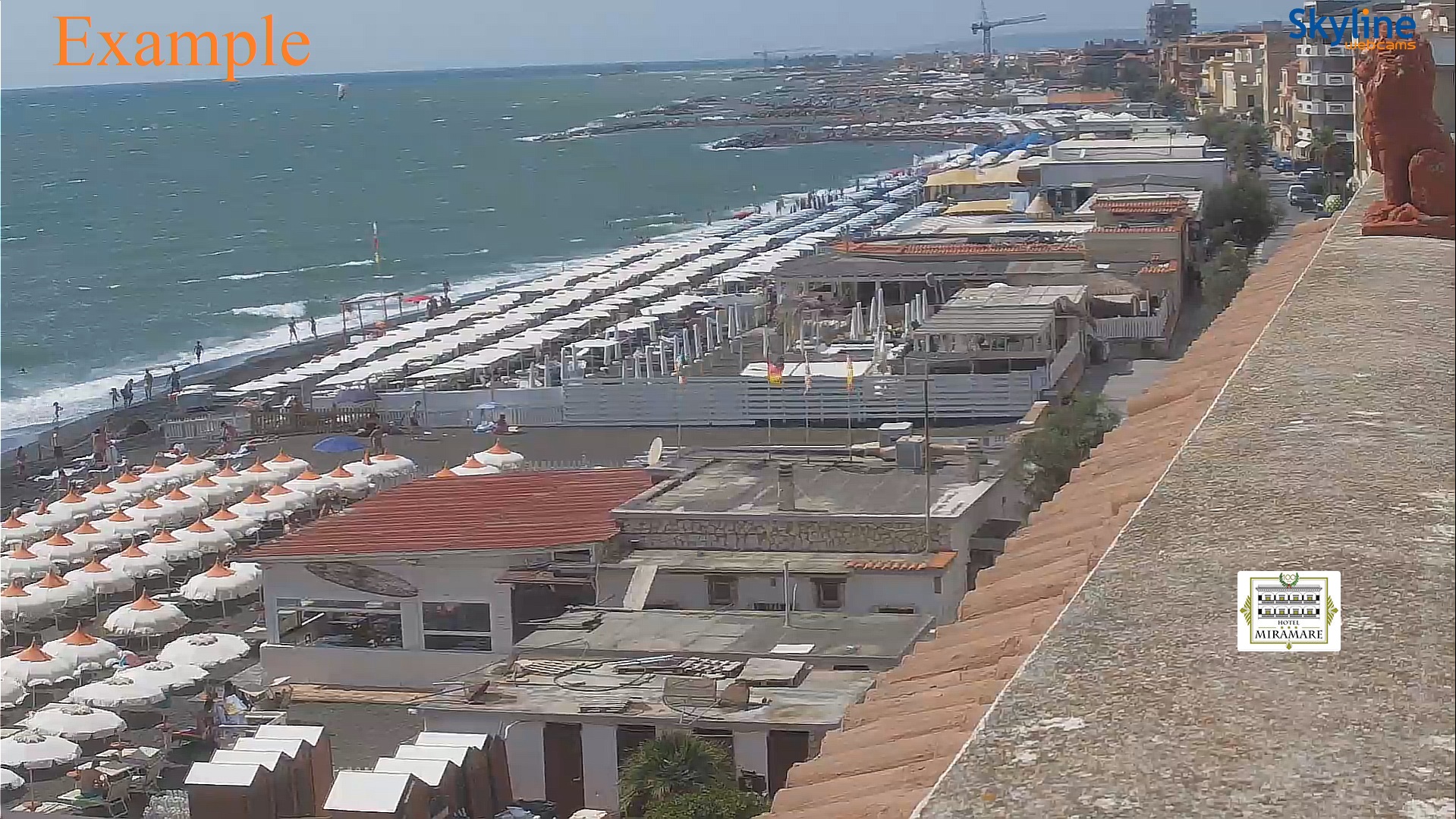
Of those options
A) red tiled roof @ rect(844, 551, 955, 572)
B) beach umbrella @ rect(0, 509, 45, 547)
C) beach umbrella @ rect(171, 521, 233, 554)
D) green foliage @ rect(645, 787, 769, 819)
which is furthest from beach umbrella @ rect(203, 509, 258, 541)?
green foliage @ rect(645, 787, 769, 819)

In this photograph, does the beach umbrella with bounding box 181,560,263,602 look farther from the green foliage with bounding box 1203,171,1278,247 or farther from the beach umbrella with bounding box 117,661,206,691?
the green foliage with bounding box 1203,171,1278,247

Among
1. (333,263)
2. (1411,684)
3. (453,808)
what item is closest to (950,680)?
(1411,684)

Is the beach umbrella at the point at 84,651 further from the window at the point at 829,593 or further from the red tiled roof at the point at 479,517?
the window at the point at 829,593

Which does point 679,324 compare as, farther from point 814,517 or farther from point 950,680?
point 950,680

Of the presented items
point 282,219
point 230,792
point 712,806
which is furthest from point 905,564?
point 282,219

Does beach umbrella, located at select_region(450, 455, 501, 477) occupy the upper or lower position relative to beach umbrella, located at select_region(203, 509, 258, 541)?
upper
